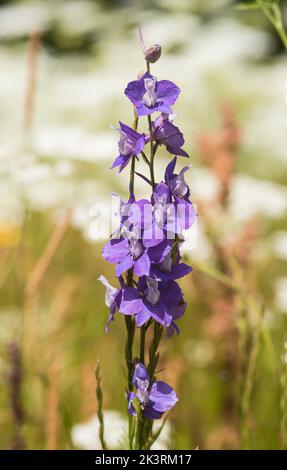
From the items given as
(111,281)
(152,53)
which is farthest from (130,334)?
(111,281)

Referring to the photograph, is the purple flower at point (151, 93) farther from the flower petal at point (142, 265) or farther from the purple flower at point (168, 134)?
the flower petal at point (142, 265)

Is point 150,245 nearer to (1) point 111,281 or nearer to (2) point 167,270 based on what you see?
(2) point 167,270

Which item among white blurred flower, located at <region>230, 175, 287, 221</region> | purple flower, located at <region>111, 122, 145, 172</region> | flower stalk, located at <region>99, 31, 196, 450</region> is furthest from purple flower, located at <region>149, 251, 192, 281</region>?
white blurred flower, located at <region>230, 175, 287, 221</region>

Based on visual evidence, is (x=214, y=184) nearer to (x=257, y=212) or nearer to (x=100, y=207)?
(x=257, y=212)

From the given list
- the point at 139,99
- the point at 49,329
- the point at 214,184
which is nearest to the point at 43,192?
the point at 214,184

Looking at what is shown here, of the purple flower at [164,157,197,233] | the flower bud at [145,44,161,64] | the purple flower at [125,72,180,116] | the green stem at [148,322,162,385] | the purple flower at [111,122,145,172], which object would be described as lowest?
the green stem at [148,322,162,385]

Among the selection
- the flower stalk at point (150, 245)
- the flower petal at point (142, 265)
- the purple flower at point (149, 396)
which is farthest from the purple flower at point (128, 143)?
the purple flower at point (149, 396)

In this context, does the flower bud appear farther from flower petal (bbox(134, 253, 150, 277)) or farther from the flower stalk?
flower petal (bbox(134, 253, 150, 277))
